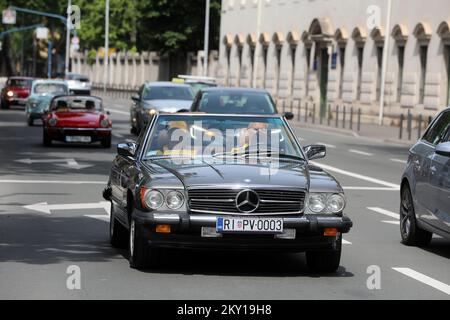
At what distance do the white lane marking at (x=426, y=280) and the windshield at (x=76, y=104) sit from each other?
2211 centimetres

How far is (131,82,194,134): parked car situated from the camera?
125ft

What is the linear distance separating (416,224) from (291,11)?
56810 millimetres

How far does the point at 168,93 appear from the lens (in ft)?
130

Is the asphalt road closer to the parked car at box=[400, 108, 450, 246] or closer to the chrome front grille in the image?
the parked car at box=[400, 108, 450, 246]

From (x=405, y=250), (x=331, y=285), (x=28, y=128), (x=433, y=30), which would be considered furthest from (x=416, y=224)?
(x=433, y=30)

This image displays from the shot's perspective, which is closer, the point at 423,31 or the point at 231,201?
the point at 231,201

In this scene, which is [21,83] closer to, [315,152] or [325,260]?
[315,152]

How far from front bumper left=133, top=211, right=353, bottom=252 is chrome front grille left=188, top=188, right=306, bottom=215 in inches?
3.7

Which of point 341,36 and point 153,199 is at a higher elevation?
point 341,36

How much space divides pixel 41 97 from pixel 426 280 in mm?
34265

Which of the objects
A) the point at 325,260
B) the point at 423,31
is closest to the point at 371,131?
the point at 423,31

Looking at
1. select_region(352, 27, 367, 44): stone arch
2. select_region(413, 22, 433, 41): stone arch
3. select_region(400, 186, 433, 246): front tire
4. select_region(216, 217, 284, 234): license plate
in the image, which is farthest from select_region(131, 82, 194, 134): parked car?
select_region(216, 217, 284, 234): license plate

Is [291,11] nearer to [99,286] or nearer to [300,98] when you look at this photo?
[300,98]

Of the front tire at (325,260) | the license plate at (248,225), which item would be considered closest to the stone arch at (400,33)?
the front tire at (325,260)
